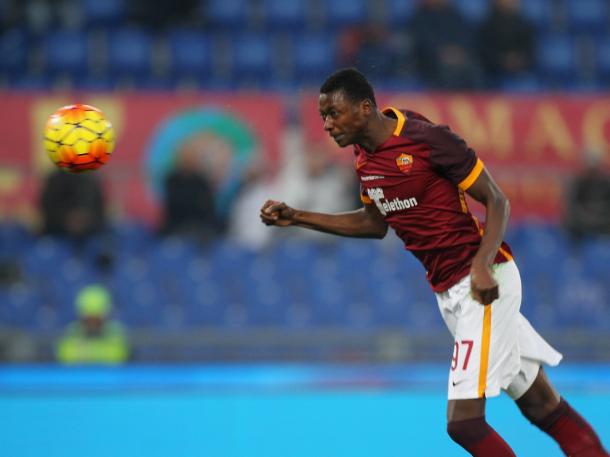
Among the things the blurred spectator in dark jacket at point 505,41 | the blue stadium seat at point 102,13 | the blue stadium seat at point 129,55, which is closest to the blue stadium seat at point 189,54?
the blue stadium seat at point 129,55

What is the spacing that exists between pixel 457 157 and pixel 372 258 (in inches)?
233

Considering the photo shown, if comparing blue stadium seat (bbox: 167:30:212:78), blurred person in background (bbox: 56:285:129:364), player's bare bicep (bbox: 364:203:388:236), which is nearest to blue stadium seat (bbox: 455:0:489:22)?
blue stadium seat (bbox: 167:30:212:78)

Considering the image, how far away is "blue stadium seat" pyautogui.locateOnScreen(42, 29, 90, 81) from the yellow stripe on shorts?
344 inches

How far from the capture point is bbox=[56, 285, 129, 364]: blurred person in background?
816 centimetres

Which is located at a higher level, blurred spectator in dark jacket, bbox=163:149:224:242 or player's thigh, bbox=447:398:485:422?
blurred spectator in dark jacket, bbox=163:149:224:242

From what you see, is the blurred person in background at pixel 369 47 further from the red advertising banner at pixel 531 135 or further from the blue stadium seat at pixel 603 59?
the blue stadium seat at pixel 603 59

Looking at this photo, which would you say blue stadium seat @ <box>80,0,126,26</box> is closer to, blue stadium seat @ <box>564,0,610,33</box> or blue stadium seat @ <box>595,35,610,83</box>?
blue stadium seat @ <box>564,0,610,33</box>

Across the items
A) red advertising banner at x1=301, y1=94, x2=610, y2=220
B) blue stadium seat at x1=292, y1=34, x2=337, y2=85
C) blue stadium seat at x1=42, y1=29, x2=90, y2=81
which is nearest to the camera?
red advertising banner at x1=301, y1=94, x2=610, y2=220

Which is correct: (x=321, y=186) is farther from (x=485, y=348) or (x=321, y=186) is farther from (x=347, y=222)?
(x=485, y=348)

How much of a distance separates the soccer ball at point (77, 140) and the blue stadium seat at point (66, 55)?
7650 millimetres

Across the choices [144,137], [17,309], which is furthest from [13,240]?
[144,137]

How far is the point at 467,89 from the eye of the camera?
10953 millimetres

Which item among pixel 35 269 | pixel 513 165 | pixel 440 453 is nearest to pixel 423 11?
pixel 513 165

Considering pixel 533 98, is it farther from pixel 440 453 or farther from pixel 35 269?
pixel 440 453
